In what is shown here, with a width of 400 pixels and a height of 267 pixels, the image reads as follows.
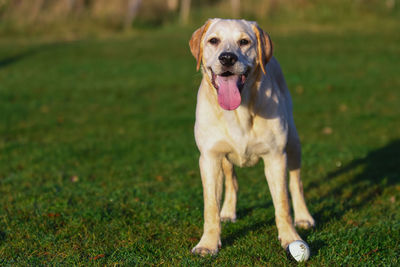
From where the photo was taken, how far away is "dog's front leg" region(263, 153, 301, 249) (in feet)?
16.4

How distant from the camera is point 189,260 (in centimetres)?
458

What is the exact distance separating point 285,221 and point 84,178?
11.8 ft

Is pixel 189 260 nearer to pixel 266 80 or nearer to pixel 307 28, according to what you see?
pixel 266 80

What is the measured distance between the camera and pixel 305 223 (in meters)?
5.65

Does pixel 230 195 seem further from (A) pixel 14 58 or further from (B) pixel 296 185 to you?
(A) pixel 14 58

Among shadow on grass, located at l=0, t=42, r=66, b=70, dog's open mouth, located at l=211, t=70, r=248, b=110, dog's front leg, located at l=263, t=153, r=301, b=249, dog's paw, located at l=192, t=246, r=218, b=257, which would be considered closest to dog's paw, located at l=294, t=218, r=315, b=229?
dog's front leg, located at l=263, t=153, r=301, b=249

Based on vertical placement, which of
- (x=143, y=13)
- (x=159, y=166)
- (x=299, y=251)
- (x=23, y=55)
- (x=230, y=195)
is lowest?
(x=23, y=55)

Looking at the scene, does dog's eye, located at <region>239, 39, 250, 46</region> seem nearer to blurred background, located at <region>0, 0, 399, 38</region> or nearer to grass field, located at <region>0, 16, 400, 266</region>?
grass field, located at <region>0, 16, 400, 266</region>

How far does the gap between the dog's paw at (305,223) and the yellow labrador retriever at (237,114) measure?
25.3 inches

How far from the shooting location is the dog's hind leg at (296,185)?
571cm

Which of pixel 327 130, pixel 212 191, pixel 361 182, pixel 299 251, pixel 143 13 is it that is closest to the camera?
pixel 299 251

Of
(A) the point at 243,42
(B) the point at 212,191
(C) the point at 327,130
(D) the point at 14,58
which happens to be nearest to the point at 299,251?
(B) the point at 212,191

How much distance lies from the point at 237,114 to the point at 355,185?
311 centimetres

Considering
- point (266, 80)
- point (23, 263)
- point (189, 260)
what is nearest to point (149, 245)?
point (189, 260)
